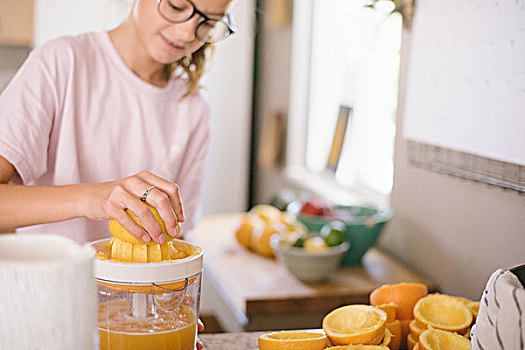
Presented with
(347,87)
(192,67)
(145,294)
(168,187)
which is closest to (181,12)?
(192,67)

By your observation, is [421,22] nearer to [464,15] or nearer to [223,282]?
[464,15]

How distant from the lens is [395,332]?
95 cm

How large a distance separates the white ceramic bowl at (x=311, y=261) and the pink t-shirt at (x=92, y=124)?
0.33 meters

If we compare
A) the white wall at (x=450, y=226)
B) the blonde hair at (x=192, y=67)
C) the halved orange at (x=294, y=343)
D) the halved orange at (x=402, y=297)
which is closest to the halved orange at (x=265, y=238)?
the white wall at (x=450, y=226)

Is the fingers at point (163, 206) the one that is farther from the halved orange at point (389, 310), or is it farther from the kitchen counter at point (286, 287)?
the kitchen counter at point (286, 287)

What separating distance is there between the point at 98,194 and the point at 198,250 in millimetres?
174

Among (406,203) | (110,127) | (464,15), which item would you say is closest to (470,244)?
(406,203)

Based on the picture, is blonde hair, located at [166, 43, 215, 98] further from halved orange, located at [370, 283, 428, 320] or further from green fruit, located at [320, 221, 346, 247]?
halved orange, located at [370, 283, 428, 320]

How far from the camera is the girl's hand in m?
0.82

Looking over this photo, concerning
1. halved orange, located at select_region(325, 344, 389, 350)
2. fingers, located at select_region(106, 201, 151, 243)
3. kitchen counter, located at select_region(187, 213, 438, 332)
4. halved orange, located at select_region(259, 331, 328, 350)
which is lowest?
kitchen counter, located at select_region(187, 213, 438, 332)

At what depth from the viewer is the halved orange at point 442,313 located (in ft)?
3.04

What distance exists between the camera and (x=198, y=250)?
888 mm

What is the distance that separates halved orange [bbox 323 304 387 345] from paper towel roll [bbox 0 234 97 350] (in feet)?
1.46

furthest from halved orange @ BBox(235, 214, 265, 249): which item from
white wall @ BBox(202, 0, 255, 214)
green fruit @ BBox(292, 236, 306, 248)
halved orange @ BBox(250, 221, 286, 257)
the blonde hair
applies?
white wall @ BBox(202, 0, 255, 214)
